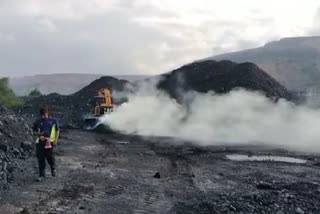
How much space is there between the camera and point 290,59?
13475 cm

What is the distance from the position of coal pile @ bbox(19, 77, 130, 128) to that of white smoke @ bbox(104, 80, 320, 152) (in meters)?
5.19

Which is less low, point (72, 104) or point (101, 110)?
point (72, 104)

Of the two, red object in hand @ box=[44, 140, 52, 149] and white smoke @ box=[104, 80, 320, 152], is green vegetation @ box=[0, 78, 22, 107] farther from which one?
red object in hand @ box=[44, 140, 52, 149]

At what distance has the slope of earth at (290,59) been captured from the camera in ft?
382

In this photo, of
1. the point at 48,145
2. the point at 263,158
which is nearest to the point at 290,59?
the point at 263,158

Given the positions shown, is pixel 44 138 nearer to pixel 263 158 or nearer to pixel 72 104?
pixel 263 158

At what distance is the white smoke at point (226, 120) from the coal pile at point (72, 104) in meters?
5.19

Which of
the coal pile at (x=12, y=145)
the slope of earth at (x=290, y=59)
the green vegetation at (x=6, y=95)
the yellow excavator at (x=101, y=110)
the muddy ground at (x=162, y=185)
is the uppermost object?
the slope of earth at (x=290, y=59)

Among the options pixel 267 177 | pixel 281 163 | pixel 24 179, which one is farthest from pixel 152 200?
pixel 281 163

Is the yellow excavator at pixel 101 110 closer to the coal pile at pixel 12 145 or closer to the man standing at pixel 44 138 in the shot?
the coal pile at pixel 12 145

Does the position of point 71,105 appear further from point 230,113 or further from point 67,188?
point 67,188

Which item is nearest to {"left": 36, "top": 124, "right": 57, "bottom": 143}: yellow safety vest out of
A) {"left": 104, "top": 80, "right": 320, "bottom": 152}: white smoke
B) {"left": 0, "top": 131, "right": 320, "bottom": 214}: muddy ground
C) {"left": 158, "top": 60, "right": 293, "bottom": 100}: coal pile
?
{"left": 0, "top": 131, "right": 320, "bottom": 214}: muddy ground

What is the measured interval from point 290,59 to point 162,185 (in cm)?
12585

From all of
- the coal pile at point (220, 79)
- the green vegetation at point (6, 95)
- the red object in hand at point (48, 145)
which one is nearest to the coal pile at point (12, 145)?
the red object in hand at point (48, 145)
